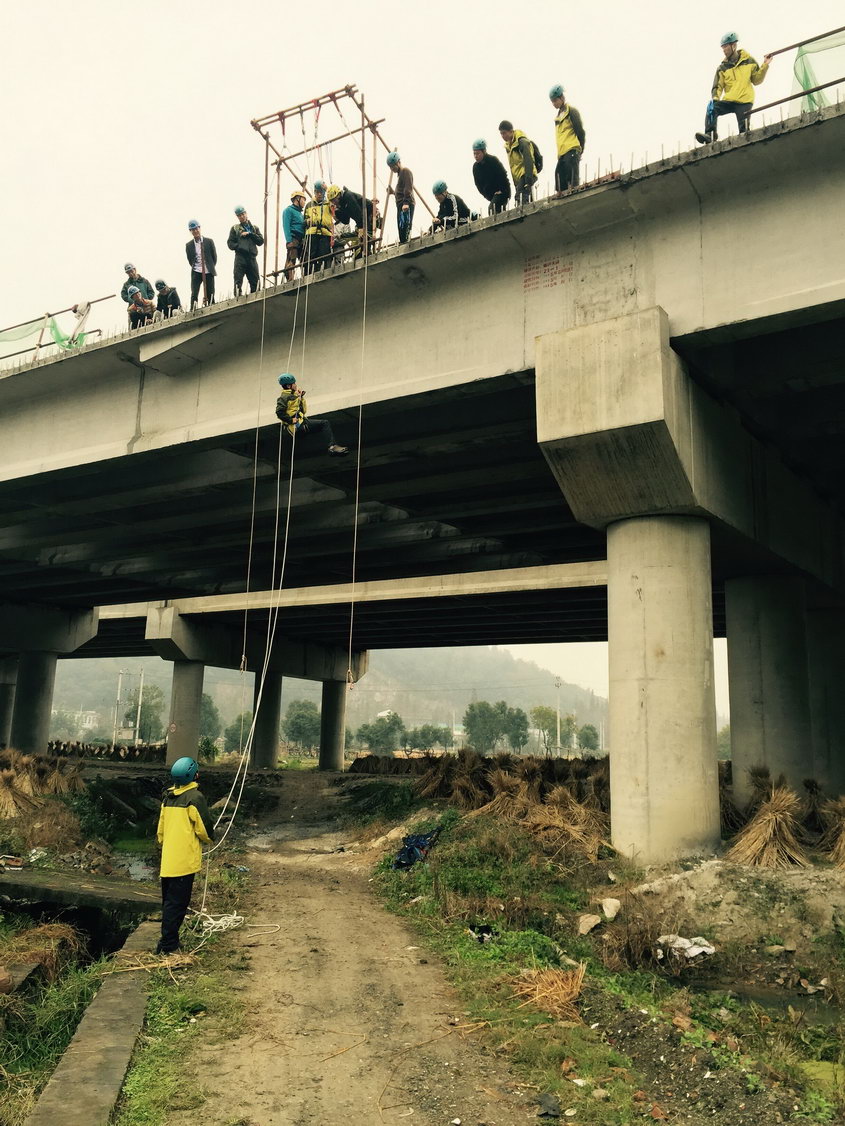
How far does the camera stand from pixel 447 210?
44.1 ft

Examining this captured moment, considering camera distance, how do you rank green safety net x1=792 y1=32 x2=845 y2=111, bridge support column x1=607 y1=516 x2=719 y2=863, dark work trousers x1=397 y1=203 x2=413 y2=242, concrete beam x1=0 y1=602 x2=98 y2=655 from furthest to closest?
concrete beam x1=0 y1=602 x2=98 y2=655 < dark work trousers x1=397 y1=203 x2=413 y2=242 < bridge support column x1=607 y1=516 x2=719 y2=863 < green safety net x1=792 y1=32 x2=845 y2=111

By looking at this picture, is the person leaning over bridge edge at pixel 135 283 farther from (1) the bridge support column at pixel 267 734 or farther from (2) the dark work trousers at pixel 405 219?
(1) the bridge support column at pixel 267 734

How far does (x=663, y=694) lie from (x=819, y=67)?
801 cm

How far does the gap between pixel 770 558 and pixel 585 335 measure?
5.63m

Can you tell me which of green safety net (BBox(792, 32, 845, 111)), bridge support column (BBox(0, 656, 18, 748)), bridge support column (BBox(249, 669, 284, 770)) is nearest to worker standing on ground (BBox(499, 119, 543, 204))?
green safety net (BBox(792, 32, 845, 111))

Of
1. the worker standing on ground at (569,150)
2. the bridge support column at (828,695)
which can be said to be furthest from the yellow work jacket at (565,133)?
the bridge support column at (828,695)

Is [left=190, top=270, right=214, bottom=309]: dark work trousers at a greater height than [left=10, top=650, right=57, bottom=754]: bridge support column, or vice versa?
[left=190, top=270, right=214, bottom=309]: dark work trousers

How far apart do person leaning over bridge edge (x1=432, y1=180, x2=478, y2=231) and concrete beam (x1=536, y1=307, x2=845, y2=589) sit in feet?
8.84

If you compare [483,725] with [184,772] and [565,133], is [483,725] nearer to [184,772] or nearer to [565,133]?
[565,133]

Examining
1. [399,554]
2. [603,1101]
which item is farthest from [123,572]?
[603,1101]

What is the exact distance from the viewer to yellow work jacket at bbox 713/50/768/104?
10672mm

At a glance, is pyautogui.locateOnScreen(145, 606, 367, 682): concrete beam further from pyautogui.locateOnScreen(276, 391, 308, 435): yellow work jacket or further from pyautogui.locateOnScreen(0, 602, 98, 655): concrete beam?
pyautogui.locateOnScreen(276, 391, 308, 435): yellow work jacket

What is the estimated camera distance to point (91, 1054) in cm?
547

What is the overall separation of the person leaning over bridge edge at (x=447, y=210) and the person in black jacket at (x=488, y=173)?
0.53m
